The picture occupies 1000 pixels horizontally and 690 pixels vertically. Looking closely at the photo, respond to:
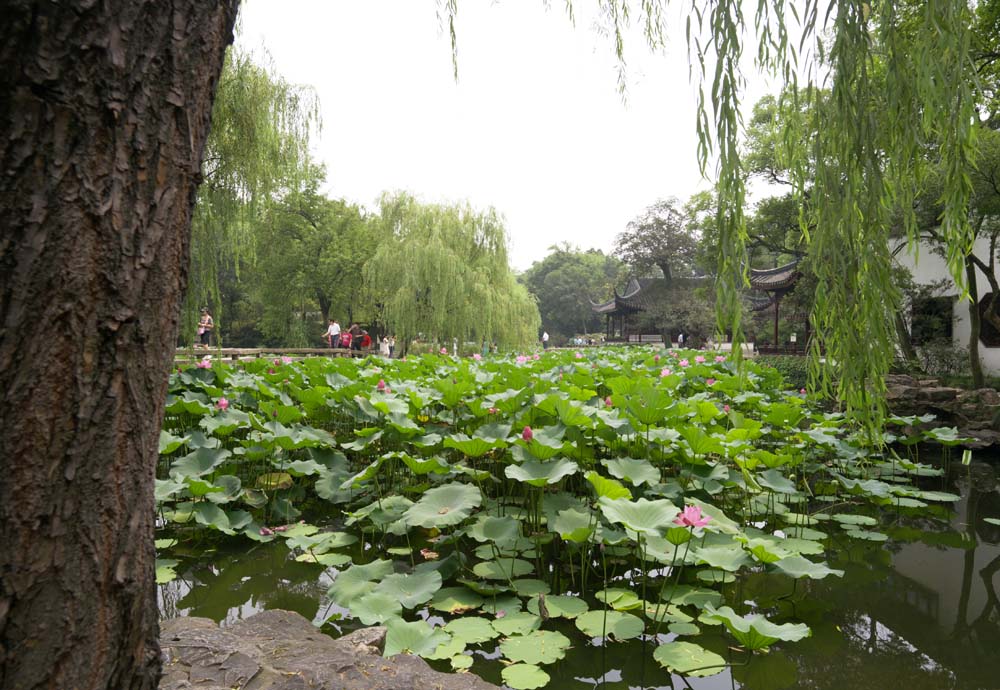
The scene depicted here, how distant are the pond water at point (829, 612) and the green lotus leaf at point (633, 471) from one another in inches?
19.7

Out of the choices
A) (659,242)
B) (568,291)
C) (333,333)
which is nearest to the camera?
(333,333)

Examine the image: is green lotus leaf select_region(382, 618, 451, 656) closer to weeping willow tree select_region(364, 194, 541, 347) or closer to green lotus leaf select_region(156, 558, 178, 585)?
green lotus leaf select_region(156, 558, 178, 585)

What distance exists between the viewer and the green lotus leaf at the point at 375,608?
64.0 inches

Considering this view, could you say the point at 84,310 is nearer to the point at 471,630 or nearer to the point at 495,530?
the point at 471,630

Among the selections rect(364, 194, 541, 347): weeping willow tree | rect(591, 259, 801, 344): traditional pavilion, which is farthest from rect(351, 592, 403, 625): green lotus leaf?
rect(591, 259, 801, 344): traditional pavilion

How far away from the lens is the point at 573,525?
1865mm

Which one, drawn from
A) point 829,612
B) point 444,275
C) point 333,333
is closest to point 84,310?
point 829,612

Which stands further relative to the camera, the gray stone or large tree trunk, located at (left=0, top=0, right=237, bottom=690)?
the gray stone

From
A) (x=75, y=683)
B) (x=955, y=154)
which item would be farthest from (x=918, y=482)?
(x=75, y=683)

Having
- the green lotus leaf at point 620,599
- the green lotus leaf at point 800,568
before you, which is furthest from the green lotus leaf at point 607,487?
the green lotus leaf at point 800,568

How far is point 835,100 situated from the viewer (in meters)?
1.22

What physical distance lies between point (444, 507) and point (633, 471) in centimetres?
71

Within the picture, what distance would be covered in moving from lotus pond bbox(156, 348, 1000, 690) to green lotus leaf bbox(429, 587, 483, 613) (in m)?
0.01

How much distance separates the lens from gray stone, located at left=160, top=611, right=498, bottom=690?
112cm
